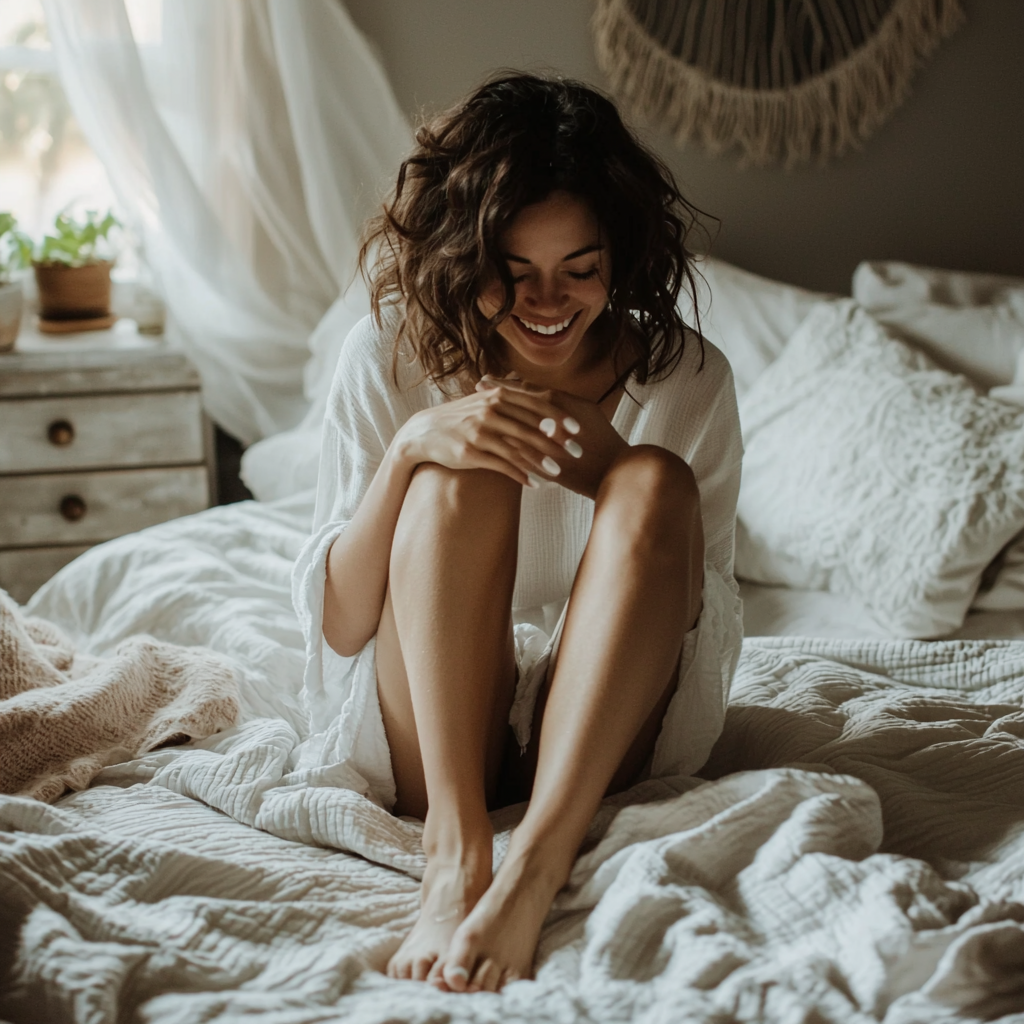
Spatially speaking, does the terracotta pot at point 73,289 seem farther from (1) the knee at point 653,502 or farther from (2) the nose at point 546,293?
(1) the knee at point 653,502

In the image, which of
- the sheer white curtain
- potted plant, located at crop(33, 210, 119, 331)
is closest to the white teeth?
the sheer white curtain

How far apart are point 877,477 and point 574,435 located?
0.72 metres

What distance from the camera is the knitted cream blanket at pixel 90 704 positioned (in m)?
1.28

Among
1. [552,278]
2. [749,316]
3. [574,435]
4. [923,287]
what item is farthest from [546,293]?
[923,287]

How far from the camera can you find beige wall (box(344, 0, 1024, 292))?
240 centimetres

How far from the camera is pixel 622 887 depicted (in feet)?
3.27

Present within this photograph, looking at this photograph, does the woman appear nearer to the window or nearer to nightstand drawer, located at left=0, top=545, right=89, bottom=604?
nightstand drawer, located at left=0, top=545, right=89, bottom=604

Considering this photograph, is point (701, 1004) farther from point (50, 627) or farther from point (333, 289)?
point (333, 289)

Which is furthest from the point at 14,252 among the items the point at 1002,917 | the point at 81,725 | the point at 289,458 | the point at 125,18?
the point at 1002,917

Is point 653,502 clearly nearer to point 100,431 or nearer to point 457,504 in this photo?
point 457,504

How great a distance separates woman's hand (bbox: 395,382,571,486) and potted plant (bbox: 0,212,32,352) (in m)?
1.40

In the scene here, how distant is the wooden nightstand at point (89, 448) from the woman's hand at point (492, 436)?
1233 mm

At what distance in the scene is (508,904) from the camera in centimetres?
100

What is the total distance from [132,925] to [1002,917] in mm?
679
